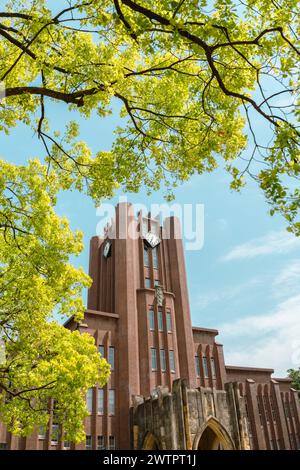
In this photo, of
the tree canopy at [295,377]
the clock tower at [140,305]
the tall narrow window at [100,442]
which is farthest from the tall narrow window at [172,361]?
the tree canopy at [295,377]

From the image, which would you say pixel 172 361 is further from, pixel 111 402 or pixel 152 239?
pixel 152 239

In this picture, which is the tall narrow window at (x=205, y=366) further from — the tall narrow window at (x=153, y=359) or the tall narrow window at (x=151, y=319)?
the tall narrow window at (x=151, y=319)

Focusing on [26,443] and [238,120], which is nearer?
[238,120]

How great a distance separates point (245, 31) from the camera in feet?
22.4

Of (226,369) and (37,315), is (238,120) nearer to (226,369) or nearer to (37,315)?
(37,315)

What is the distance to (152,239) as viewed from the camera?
3759 centimetres

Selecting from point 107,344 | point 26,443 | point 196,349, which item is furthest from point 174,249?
point 26,443

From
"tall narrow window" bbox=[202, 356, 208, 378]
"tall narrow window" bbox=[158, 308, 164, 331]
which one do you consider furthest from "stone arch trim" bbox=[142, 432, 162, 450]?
"tall narrow window" bbox=[202, 356, 208, 378]

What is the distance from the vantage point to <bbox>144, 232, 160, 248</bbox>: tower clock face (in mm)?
36969

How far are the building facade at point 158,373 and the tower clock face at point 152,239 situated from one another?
14 cm

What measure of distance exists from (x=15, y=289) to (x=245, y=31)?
9075 mm

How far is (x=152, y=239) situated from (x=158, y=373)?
12800mm

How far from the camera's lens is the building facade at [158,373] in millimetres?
23906
